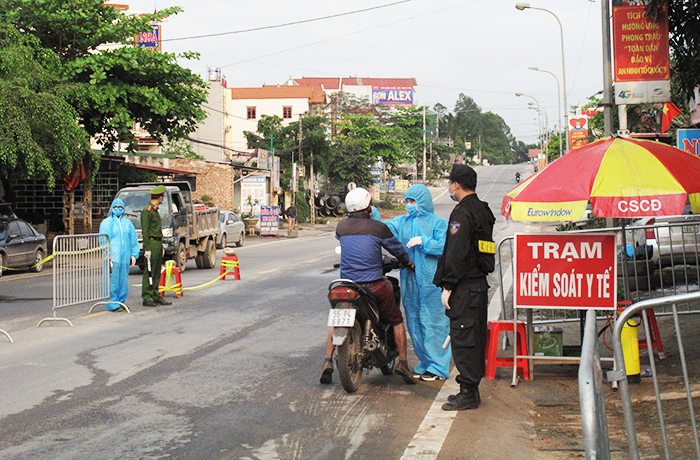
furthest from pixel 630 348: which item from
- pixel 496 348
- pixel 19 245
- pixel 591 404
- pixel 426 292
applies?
pixel 19 245

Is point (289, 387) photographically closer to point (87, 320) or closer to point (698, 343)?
point (698, 343)

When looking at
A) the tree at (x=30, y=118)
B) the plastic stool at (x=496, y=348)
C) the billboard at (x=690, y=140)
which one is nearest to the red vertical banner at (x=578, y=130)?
the billboard at (x=690, y=140)

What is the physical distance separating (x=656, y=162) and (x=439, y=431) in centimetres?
304

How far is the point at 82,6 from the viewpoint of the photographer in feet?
75.8

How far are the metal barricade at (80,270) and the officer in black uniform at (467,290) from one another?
21.9 feet

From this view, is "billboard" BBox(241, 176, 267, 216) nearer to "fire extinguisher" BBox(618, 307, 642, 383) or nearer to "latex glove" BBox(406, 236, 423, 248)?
"latex glove" BBox(406, 236, 423, 248)

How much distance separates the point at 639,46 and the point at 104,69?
57.7ft

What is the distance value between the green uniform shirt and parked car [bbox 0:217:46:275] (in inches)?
303

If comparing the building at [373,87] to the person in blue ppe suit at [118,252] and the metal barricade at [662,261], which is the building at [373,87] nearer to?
the person in blue ppe suit at [118,252]

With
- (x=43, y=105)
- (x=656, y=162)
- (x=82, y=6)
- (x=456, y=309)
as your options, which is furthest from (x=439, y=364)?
(x=82, y=6)

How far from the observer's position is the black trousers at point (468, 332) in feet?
19.7

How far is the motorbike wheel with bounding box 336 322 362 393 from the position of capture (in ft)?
20.8

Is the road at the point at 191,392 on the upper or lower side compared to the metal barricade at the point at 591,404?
lower

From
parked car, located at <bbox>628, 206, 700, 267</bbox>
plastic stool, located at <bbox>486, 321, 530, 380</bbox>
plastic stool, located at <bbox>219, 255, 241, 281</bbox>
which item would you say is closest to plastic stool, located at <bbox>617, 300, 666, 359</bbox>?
plastic stool, located at <bbox>486, 321, 530, 380</bbox>
